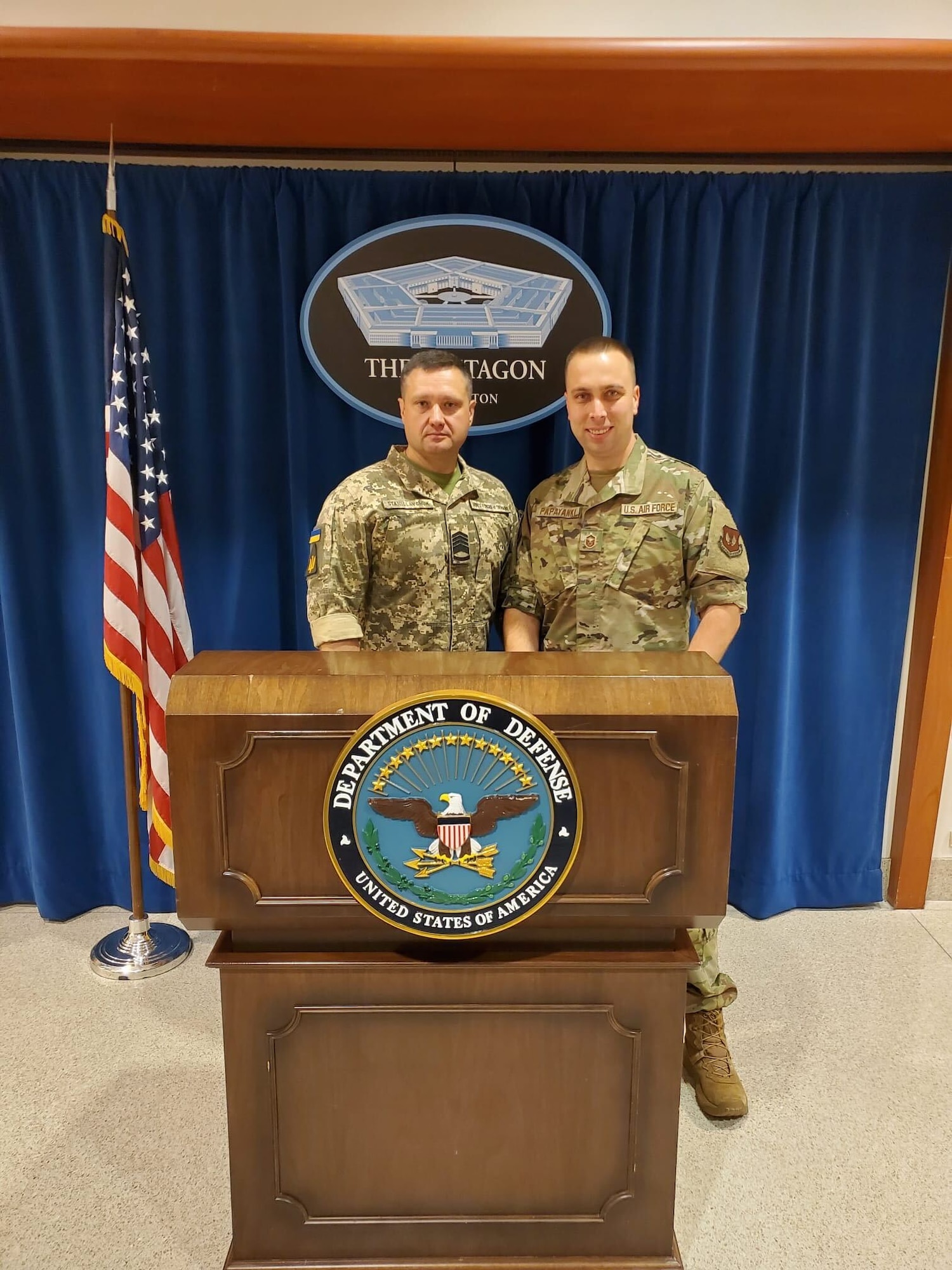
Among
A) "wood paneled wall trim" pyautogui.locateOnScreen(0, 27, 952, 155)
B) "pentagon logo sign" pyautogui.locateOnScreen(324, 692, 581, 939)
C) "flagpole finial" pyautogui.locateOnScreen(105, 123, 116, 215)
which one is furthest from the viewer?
Result: "flagpole finial" pyautogui.locateOnScreen(105, 123, 116, 215)

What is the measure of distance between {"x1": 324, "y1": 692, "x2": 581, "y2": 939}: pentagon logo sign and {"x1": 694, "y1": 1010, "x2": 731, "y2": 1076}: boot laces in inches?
41.5

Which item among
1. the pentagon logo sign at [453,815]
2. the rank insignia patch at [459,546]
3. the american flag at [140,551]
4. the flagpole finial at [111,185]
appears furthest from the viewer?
the american flag at [140,551]

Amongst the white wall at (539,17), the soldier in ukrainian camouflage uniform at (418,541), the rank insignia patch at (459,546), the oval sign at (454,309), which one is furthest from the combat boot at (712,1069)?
the white wall at (539,17)

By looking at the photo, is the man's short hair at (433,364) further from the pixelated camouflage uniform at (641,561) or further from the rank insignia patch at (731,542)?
the rank insignia patch at (731,542)

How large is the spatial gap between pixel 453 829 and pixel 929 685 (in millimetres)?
2043

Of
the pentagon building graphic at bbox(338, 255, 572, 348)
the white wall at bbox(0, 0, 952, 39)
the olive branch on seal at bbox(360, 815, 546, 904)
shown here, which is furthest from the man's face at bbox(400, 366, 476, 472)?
the olive branch on seal at bbox(360, 815, 546, 904)

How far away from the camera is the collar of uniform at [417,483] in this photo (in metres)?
1.92

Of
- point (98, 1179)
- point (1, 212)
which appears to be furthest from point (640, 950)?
point (1, 212)

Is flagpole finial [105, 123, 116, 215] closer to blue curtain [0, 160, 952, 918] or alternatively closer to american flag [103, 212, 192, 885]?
american flag [103, 212, 192, 885]

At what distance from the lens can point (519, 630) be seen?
6.59 feet

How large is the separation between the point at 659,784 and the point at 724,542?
0.90 meters

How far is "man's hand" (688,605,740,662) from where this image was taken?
5.93ft

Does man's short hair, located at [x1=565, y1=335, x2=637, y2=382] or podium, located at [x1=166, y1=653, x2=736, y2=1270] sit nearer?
podium, located at [x1=166, y1=653, x2=736, y2=1270]

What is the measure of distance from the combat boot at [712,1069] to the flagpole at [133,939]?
1432 mm
